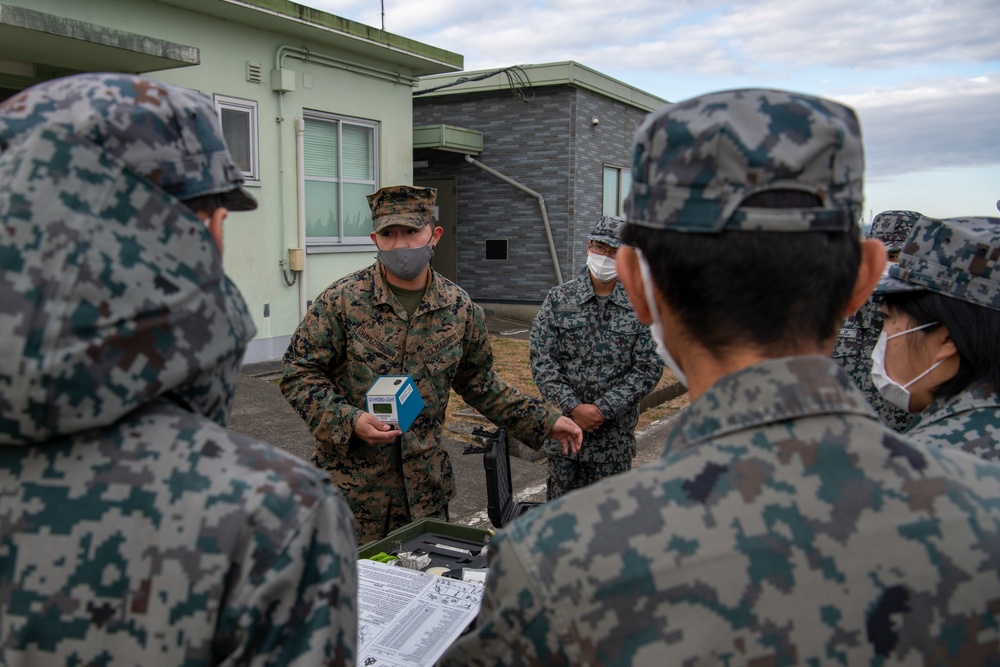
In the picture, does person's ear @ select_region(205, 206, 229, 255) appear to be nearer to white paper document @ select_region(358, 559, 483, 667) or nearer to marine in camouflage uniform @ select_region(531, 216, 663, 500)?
white paper document @ select_region(358, 559, 483, 667)

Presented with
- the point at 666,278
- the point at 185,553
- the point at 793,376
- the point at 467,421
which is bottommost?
the point at 467,421

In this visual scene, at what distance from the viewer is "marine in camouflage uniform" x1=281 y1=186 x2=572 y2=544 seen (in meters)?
3.20

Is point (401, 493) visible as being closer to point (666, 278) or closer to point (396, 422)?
point (396, 422)

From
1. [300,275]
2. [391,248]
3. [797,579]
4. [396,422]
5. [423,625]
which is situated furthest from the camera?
[300,275]

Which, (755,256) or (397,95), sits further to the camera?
(397,95)

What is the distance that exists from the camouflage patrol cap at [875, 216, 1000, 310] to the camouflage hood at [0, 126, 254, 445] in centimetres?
179

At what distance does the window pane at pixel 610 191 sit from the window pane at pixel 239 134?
772 centimetres

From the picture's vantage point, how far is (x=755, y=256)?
1.03 metres

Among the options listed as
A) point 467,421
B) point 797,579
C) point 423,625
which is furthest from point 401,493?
point 467,421

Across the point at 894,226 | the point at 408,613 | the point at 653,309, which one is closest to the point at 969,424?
the point at 653,309

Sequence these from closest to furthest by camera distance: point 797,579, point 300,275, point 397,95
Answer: point 797,579
point 300,275
point 397,95

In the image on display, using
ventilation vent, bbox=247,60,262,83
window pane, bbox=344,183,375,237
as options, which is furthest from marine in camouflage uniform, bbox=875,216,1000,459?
window pane, bbox=344,183,375,237

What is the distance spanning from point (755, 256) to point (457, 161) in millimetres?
13306

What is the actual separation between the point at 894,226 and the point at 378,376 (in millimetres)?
3861
